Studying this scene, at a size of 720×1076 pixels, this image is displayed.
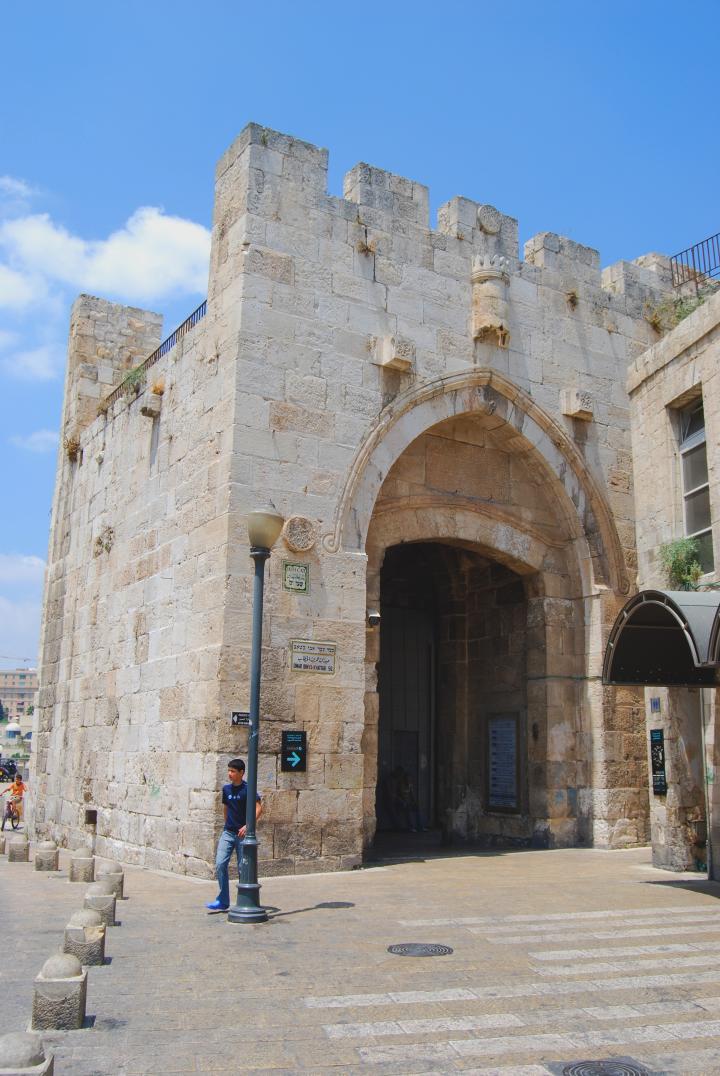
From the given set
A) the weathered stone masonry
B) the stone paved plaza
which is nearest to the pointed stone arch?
the weathered stone masonry

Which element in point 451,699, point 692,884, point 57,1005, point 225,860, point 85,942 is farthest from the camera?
point 451,699

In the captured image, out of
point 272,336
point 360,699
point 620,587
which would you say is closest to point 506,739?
point 620,587

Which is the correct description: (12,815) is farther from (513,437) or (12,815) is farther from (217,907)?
(217,907)

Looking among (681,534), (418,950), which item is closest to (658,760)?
(681,534)

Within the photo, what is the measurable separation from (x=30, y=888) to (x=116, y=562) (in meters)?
5.62

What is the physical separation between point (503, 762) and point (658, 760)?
3.38m

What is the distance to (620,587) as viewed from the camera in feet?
42.2

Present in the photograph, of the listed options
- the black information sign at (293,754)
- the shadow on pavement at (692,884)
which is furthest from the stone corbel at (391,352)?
the shadow on pavement at (692,884)

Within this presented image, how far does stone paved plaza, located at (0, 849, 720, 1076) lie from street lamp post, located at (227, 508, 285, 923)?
0.16 metres

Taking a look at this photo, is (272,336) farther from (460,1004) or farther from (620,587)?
(460,1004)

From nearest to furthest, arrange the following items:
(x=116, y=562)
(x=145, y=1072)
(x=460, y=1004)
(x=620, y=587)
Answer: (x=145, y=1072), (x=460, y=1004), (x=620, y=587), (x=116, y=562)

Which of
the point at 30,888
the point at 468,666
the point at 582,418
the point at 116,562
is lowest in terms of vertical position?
the point at 30,888

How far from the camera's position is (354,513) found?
429 inches

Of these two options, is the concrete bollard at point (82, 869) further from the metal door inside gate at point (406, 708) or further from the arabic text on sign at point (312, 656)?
the metal door inside gate at point (406, 708)
